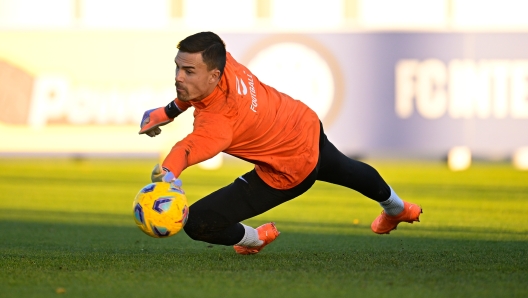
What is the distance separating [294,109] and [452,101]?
1172 centimetres

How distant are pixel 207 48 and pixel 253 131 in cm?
73

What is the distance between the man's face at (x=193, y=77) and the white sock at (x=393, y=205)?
7.05 feet

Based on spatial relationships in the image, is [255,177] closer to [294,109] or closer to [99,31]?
[294,109]

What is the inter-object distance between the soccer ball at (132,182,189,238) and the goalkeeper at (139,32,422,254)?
0.17 m

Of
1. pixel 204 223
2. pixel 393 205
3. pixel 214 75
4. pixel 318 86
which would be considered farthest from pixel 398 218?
pixel 318 86

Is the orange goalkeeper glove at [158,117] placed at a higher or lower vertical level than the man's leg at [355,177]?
higher

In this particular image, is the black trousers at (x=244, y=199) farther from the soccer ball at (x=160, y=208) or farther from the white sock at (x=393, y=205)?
the soccer ball at (x=160, y=208)

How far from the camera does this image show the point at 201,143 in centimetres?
564

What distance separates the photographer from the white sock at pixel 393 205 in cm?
738

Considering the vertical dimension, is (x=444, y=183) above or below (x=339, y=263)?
below

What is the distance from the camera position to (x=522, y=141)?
58.3ft

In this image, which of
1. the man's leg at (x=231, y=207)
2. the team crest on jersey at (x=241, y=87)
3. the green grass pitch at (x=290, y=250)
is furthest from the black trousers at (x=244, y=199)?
the team crest on jersey at (x=241, y=87)

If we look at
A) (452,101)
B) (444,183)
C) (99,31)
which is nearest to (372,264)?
(444,183)

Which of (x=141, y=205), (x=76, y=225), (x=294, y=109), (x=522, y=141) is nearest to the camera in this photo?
(x=141, y=205)
